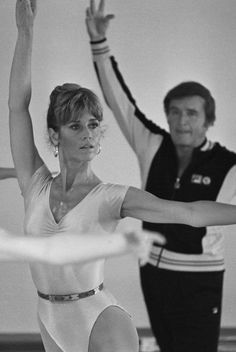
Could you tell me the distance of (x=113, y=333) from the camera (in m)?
1.94

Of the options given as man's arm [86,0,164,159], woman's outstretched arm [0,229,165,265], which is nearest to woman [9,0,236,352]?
man's arm [86,0,164,159]

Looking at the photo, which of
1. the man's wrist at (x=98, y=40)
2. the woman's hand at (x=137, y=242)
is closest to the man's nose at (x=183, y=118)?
the man's wrist at (x=98, y=40)

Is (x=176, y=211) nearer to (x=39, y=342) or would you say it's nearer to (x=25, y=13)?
(x=39, y=342)

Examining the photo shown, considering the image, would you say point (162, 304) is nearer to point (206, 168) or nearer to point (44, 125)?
point (206, 168)

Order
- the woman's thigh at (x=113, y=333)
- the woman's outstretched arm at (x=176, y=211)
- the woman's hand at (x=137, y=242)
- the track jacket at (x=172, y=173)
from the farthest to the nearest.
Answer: the track jacket at (x=172, y=173) < the woman's thigh at (x=113, y=333) < the woman's outstretched arm at (x=176, y=211) < the woman's hand at (x=137, y=242)

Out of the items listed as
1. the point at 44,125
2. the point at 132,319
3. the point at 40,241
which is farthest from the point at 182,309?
the point at 40,241

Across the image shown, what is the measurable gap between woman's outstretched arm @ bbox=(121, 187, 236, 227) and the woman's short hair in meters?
0.33

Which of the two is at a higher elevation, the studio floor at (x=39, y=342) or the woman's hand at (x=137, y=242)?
the woman's hand at (x=137, y=242)

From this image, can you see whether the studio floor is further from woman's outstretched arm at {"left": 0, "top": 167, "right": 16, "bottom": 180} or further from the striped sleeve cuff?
the striped sleeve cuff

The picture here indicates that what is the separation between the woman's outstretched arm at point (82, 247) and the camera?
1.24m

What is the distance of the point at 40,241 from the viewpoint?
4.43ft

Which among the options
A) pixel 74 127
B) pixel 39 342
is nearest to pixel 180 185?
pixel 74 127

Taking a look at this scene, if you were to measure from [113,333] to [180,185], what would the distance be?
0.59 m

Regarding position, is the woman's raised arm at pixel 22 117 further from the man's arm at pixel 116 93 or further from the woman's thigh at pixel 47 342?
the woman's thigh at pixel 47 342
